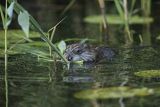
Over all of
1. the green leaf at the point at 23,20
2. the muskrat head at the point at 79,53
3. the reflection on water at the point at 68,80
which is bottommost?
the reflection on water at the point at 68,80

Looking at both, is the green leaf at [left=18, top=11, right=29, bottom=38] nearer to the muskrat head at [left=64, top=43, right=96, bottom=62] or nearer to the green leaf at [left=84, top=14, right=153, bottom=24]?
the muskrat head at [left=64, top=43, right=96, bottom=62]

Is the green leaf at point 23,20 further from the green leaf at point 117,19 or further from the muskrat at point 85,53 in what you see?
the green leaf at point 117,19

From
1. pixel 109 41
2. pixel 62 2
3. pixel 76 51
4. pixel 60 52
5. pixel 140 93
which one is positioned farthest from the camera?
pixel 62 2

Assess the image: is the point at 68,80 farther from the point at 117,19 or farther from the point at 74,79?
the point at 117,19

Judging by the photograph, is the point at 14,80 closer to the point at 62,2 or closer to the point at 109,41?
the point at 109,41

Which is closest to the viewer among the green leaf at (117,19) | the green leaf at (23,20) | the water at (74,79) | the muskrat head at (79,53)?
the water at (74,79)

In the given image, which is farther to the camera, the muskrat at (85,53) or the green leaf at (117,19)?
the green leaf at (117,19)

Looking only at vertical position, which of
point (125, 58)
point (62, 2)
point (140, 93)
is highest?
point (62, 2)

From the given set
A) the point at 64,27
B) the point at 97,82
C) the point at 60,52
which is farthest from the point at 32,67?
the point at 64,27

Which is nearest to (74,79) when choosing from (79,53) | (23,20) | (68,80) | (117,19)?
(68,80)

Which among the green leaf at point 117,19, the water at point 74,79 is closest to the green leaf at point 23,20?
the water at point 74,79
